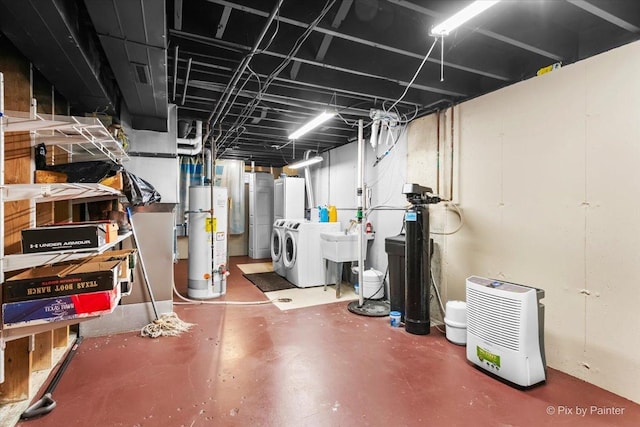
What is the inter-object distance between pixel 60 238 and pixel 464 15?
8.17 feet

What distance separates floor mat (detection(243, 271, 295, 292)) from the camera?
4855 millimetres

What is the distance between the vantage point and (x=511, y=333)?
2.23 m

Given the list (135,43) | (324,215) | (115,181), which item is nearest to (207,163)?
(324,215)

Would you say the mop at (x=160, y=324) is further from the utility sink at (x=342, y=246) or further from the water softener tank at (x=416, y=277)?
the water softener tank at (x=416, y=277)

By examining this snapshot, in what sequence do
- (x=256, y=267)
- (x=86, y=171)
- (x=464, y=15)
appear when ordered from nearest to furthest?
1. (x=464, y=15)
2. (x=86, y=171)
3. (x=256, y=267)

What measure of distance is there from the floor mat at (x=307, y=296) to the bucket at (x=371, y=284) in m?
0.31

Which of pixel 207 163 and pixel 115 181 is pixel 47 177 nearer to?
pixel 115 181

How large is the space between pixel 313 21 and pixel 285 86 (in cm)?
131

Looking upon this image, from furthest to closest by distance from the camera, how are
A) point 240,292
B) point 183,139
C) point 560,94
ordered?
point 240,292
point 183,139
point 560,94

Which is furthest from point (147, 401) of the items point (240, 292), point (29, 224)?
point (240, 292)

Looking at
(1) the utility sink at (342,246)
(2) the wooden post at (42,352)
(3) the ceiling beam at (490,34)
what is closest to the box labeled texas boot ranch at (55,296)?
(2) the wooden post at (42,352)

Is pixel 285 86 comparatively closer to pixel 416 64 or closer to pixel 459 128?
pixel 416 64

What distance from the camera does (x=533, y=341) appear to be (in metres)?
2.23

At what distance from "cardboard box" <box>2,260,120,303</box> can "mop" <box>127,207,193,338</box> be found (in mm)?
1429
